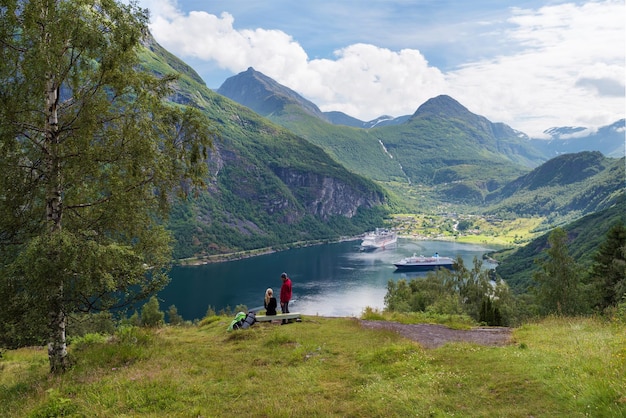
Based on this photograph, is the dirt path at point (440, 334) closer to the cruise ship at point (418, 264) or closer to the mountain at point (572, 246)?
the mountain at point (572, 246)

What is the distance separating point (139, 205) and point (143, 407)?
24.4ft

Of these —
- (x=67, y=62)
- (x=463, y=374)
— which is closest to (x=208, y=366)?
(x=463, y=374)

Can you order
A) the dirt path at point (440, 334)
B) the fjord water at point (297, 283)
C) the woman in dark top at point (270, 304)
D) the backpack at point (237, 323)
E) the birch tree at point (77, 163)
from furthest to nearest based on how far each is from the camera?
the fjord water at point (297, 283), the woman in dark top at point (270, 304), the backpack at point (237, 323), the dirt path at point (440, 334), the birch tree at point (77, 163)

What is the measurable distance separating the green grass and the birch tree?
7.57 feet

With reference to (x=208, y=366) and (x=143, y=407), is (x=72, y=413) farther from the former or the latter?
(x=208, y=366)

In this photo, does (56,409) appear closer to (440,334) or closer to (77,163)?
(77,163)

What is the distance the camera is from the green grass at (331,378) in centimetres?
818

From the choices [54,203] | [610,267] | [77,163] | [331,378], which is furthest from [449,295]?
[54,203]

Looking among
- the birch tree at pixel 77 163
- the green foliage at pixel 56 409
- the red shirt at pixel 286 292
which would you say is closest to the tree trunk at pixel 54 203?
the birch tree at pixel 77 163

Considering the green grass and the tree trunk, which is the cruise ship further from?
the tree trunk

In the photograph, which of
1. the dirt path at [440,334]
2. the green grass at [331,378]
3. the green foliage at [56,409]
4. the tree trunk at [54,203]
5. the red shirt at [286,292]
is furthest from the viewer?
the red shirt at [286,292]

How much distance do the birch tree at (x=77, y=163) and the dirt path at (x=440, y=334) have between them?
398 inches

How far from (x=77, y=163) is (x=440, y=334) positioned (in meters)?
15.5

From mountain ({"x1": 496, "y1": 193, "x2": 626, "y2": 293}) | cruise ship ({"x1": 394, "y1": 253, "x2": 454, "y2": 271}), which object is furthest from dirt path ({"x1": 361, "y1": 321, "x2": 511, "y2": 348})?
cruise ship ({"x1": 394, "y1": 253, "x2": 454, "y2": 271})
